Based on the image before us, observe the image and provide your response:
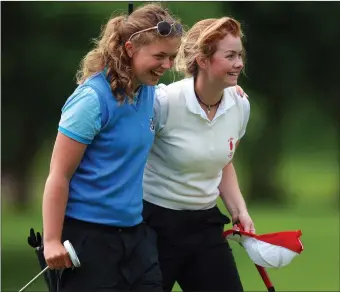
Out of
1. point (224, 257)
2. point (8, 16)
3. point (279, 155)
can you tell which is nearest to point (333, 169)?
point (279, 155)

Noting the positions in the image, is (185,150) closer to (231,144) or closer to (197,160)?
(197,160)

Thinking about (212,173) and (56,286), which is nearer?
(56,286)

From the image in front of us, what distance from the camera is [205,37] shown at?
419 cm

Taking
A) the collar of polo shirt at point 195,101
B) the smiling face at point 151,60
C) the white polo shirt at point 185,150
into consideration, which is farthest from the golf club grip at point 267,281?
the smiling face at point 151,60

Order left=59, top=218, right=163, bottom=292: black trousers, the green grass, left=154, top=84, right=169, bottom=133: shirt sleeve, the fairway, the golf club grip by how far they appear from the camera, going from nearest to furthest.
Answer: left=59, top=218, right=163, bottom=292: black trousers → left=154, top=84, right=169, bottom=133: shirt sleeve → the golf club grip → the fairway → the green grass

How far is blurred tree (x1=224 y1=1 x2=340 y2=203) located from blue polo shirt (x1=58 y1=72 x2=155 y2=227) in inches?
479

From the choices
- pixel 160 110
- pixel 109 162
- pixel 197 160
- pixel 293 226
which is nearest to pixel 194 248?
pixel 197 160

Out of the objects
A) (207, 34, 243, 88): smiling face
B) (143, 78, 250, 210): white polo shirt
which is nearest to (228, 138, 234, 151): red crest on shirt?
(143, 78, 250, 210): white polo shirt

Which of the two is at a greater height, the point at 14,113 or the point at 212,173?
the point at 212,173

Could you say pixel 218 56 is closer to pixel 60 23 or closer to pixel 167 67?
pixel 167 67

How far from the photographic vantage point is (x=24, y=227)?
13812 millimetres

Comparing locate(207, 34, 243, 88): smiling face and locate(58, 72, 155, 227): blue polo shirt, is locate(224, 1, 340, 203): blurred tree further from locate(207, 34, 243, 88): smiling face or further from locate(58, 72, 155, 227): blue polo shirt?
locate(58, 72, 155, 227): blue polo shirt

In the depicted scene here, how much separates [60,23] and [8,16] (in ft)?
3.06

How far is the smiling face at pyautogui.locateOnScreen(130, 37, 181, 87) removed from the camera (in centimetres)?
367
